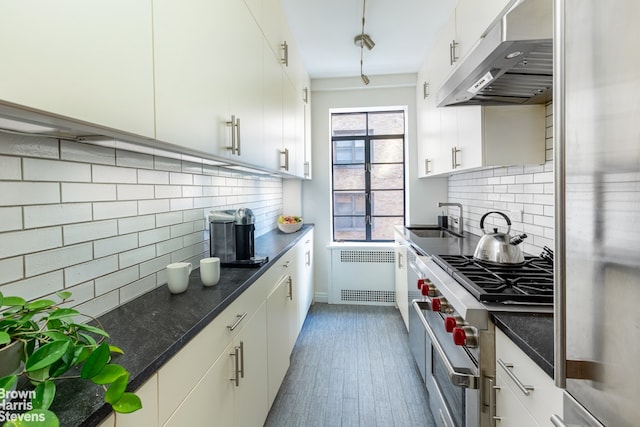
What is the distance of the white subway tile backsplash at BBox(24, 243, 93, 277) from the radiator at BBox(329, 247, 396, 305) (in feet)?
9.52

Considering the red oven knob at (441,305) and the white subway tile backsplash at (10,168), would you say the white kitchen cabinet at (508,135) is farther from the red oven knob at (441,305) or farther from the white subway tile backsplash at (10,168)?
the white subway tile backsplash at (10,168)

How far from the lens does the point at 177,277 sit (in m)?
1.25

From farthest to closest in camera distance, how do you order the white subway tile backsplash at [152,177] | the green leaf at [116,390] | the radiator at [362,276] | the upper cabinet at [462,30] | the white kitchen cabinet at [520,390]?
the radiator at [362,276], the upper cabinet at [462,30], the white subway tile backsplash at [152,177], the white kitchen cabinet at [520,390], the green leaf at [116,390]

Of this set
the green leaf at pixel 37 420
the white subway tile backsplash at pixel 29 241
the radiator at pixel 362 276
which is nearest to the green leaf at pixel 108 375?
the green leaf at pixel 37 420

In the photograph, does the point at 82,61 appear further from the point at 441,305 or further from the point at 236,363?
the point at 441,305

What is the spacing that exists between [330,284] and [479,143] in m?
2.43

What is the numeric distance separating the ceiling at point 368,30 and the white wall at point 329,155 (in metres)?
0.22

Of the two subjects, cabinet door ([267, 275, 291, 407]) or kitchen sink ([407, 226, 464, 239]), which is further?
kitchen sink ([407, 226, 464, 239])

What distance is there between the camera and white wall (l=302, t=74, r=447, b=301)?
368 centimetres

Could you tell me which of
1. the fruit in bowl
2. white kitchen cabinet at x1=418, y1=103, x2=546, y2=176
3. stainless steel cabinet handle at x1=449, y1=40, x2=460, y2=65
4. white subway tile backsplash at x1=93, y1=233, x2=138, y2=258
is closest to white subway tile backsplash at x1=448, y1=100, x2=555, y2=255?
white kitchen cabinet at x1=418, y1=103, x2=546, y2=176

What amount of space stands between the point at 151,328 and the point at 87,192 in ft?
1.66

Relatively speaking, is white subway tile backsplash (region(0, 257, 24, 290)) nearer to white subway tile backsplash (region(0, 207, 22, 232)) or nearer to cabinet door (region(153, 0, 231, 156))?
white subway tile backsplash (region(0, 207, 22, 232))

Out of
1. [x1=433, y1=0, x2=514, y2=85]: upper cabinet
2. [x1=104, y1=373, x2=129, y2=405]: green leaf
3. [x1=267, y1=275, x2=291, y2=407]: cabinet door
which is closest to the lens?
[x1=104, y1=373, x2=129, y2=405]: green leaf

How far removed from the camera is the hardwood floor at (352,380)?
1.88 m
